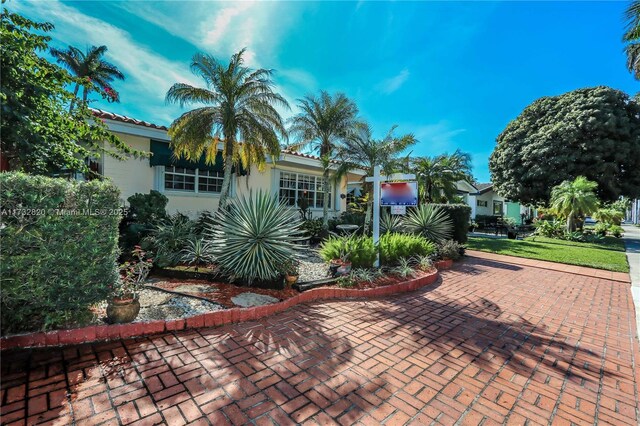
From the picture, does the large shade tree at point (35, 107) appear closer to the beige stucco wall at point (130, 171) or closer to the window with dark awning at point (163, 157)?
the beige stucco wall at point (130, 171)

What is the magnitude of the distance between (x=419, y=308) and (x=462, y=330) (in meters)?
0.97

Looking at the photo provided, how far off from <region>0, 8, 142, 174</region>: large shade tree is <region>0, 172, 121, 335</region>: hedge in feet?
6.34

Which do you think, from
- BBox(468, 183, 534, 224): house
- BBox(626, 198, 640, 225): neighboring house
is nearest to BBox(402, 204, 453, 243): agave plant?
BBox(468, 183, 534, 224): house

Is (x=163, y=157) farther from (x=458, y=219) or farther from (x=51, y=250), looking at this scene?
(x=458, y=219)

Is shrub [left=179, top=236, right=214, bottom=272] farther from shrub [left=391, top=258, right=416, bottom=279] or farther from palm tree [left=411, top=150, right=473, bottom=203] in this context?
palm tree [left=411, top=150, right=473, bottom=203]

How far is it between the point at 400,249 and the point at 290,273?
141 inches

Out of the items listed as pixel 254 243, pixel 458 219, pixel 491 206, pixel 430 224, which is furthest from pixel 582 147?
pixel 254 243

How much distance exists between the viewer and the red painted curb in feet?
10.5

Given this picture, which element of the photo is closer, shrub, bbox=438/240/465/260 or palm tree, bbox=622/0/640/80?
shrub, bbox=438/240/465/260

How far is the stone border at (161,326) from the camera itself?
319 centimetres

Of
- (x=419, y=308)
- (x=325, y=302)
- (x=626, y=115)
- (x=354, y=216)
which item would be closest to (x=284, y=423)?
(x=325, y=302)

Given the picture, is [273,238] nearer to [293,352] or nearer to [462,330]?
[293,352]

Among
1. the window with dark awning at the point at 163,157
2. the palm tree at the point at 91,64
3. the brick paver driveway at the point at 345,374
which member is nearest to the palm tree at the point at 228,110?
the window with dark awning at the point at 163,157

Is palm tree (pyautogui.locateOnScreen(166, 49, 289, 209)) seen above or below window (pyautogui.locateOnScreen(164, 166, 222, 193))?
above
